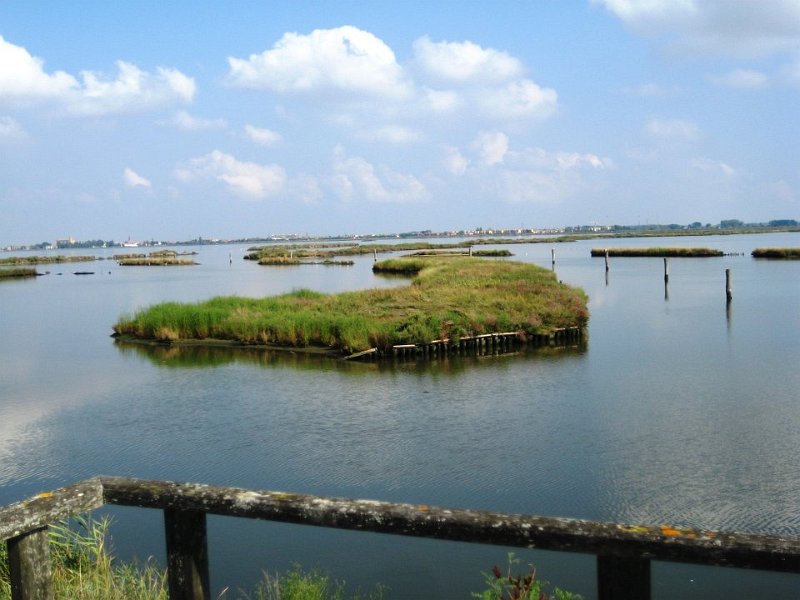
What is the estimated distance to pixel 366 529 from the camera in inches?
112

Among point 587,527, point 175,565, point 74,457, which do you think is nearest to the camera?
point 587,527

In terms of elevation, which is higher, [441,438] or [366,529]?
[366,529]

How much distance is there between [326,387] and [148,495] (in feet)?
61.4

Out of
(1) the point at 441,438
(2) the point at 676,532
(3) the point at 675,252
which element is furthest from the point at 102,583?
(3) the point at 675,252

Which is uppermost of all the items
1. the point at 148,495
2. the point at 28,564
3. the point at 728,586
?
the point at 148,495

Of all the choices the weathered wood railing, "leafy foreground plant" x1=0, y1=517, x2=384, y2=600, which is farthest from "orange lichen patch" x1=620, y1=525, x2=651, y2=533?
"leafy foreground plant" x1=0, y1=517, x2=384, y2=600

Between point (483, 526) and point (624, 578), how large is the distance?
523 millimetres

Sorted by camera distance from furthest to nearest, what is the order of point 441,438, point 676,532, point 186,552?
1. point 441,438
2. point 186,552
3. point 676,532

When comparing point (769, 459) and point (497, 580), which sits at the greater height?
point (497, 580)

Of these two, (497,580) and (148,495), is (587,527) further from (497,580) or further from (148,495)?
(148,495)

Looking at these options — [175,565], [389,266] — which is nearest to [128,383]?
[175,565]

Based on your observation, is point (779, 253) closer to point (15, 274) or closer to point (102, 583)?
point (15, 274)

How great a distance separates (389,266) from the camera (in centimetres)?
7969

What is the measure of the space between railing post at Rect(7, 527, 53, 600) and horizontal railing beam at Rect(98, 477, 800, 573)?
34 cm
